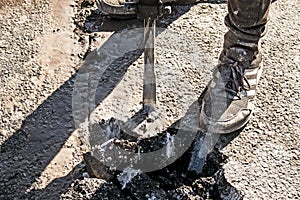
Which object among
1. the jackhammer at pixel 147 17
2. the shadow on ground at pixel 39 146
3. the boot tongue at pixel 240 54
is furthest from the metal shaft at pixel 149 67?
the boot tongue at pixel 240 54

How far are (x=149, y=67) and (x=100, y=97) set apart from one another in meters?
0.30

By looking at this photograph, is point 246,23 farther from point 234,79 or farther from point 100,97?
point 100,97

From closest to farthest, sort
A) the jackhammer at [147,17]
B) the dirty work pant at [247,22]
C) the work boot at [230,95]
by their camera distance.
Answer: the jackhammer at [147,17], the dirty work pant at [247,22], the work boot at [230,95]

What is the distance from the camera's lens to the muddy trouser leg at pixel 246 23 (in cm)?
209

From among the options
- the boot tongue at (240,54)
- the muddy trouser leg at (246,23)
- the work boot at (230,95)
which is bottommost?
the work boot at (230,95)

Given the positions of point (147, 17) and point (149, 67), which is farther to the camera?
point (149, 67)

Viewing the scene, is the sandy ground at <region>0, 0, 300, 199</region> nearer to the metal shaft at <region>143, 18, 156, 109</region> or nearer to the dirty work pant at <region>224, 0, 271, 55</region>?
the metal shaft at <region>143, 18, 156, 109</region>

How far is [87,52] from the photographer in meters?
2.59

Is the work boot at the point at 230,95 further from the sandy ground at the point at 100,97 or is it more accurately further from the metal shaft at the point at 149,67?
the metal shaft at the point at 149,67

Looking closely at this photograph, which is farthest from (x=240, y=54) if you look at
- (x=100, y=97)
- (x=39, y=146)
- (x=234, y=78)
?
(x=39, y=146)

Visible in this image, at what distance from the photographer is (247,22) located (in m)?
2.12

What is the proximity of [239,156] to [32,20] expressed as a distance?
1239 millimetres

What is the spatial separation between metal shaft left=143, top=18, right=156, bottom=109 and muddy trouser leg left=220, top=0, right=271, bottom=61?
12.1 inches

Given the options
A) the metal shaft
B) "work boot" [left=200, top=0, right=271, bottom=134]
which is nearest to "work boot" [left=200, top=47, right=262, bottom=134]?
"work boot" [left=200, top=0, right=271, bottom=134]
